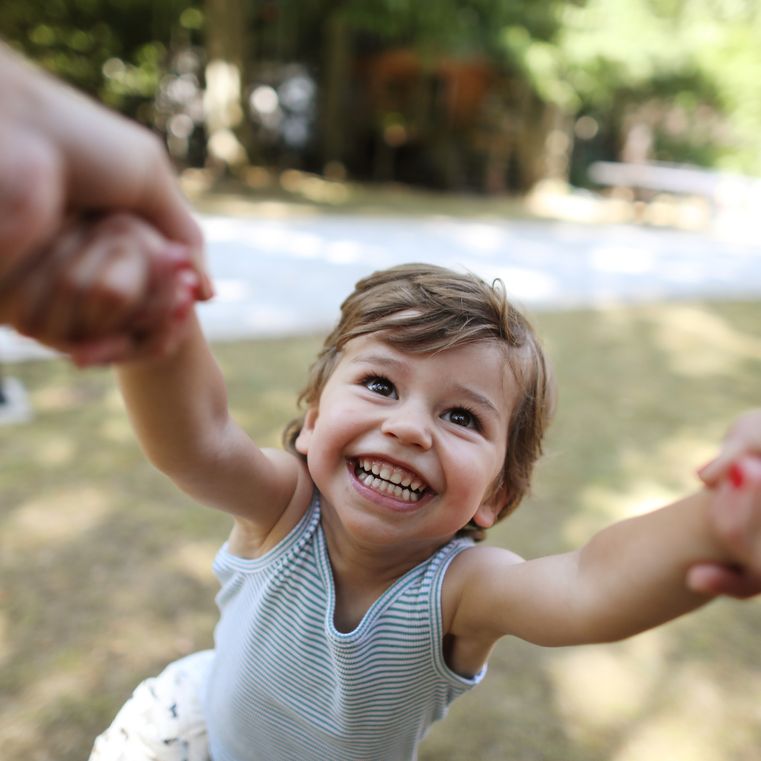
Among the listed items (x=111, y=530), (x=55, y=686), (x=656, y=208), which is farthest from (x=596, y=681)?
(x=656, y=208)

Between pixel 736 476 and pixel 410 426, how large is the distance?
0.46 metres

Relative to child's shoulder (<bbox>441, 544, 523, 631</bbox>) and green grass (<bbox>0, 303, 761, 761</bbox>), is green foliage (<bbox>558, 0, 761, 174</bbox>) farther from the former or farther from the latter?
child's shoulder (<bbox>441, 544, 523, 631</bbox>)

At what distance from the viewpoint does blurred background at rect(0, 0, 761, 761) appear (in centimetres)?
204

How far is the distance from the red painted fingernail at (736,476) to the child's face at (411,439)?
1.40 ft

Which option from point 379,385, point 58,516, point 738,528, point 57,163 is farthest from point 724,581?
point 58,516

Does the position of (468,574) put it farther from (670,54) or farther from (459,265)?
(670,54)

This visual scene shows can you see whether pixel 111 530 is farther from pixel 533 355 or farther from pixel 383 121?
pixel 383 121

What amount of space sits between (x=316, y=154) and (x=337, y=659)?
15.2 meters

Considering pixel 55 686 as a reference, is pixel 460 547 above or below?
above

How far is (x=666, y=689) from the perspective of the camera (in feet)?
6.91

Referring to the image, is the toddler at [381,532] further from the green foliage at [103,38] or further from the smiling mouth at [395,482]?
the green foliage at [103,38]

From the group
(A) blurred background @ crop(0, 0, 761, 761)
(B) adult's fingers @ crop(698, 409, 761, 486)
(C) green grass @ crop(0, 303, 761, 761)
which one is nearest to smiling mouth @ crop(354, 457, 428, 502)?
(B) adult's fingers @ crop(698, 409, 761, 486)

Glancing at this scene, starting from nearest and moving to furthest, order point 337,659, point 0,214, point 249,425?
point 0,214
point 337,659
point 249,425

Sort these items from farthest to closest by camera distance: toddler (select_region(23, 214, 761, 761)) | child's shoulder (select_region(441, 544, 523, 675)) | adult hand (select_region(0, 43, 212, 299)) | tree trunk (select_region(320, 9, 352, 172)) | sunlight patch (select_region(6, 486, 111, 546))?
1. tree trunk (select_region(320, 9, 352, 172))
2. sunlight patch (select_region(6, 486, 111, 546))
3. child's shoulder (select_region(441, 544, 523, 675))
4. toddler (select_region(23, 214, 761, 761))
5. adult hand (select_region(0, 43, 212, 299))
